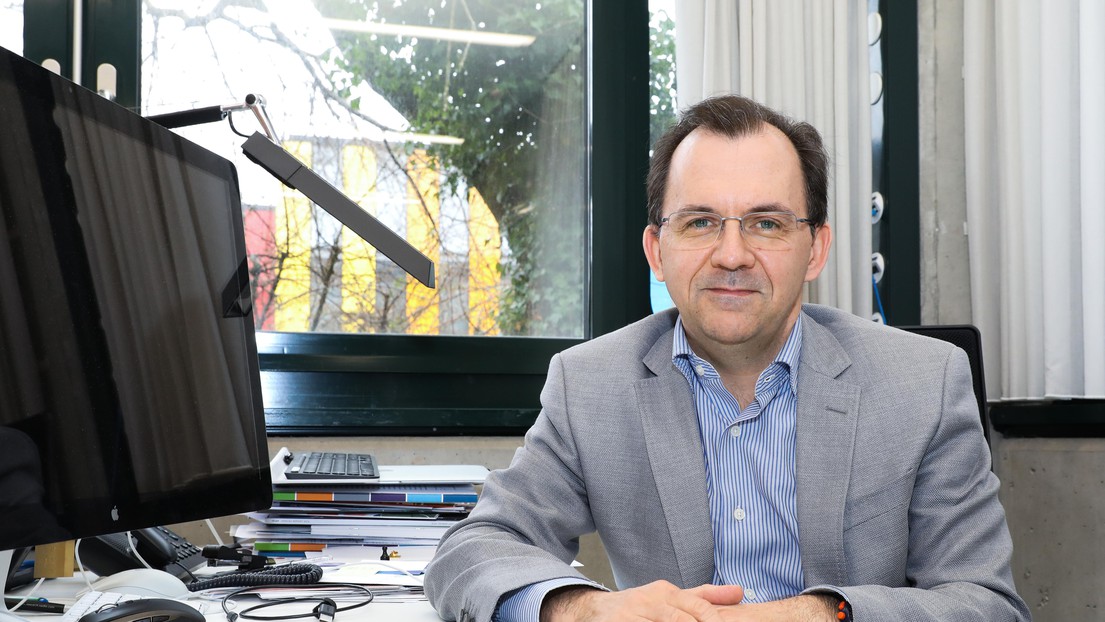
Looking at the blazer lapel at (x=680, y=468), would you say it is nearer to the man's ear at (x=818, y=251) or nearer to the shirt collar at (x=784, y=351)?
the shirt collar at (x=784, y=351)

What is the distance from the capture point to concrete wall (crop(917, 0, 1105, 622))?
2117mm

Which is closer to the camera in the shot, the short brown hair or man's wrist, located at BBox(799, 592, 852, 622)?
man's wrist, located at BBox(799, 592, 852, 622)

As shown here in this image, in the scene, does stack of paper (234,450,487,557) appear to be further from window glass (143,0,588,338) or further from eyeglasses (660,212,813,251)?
window glass (143,0,588,338)

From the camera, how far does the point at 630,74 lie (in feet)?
8.30

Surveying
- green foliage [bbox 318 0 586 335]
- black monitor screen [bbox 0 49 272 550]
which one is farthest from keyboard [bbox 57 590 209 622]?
green foliage [bbox 318 0 586 335]

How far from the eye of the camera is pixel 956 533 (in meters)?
1.21

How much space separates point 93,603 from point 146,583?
11 cm

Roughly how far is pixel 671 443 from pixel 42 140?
2.75 feet

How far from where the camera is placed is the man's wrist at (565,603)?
1041 millimetres

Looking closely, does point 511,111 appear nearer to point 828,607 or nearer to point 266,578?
point 266,578

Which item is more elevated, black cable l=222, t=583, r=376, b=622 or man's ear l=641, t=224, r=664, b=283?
man's ear l=641, t=224, r=664, b=283

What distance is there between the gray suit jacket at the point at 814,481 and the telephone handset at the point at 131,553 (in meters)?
0.43

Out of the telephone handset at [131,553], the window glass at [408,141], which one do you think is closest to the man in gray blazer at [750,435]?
the telephone handset at [131,553]

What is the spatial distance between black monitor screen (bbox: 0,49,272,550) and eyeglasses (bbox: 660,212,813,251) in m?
0.60
